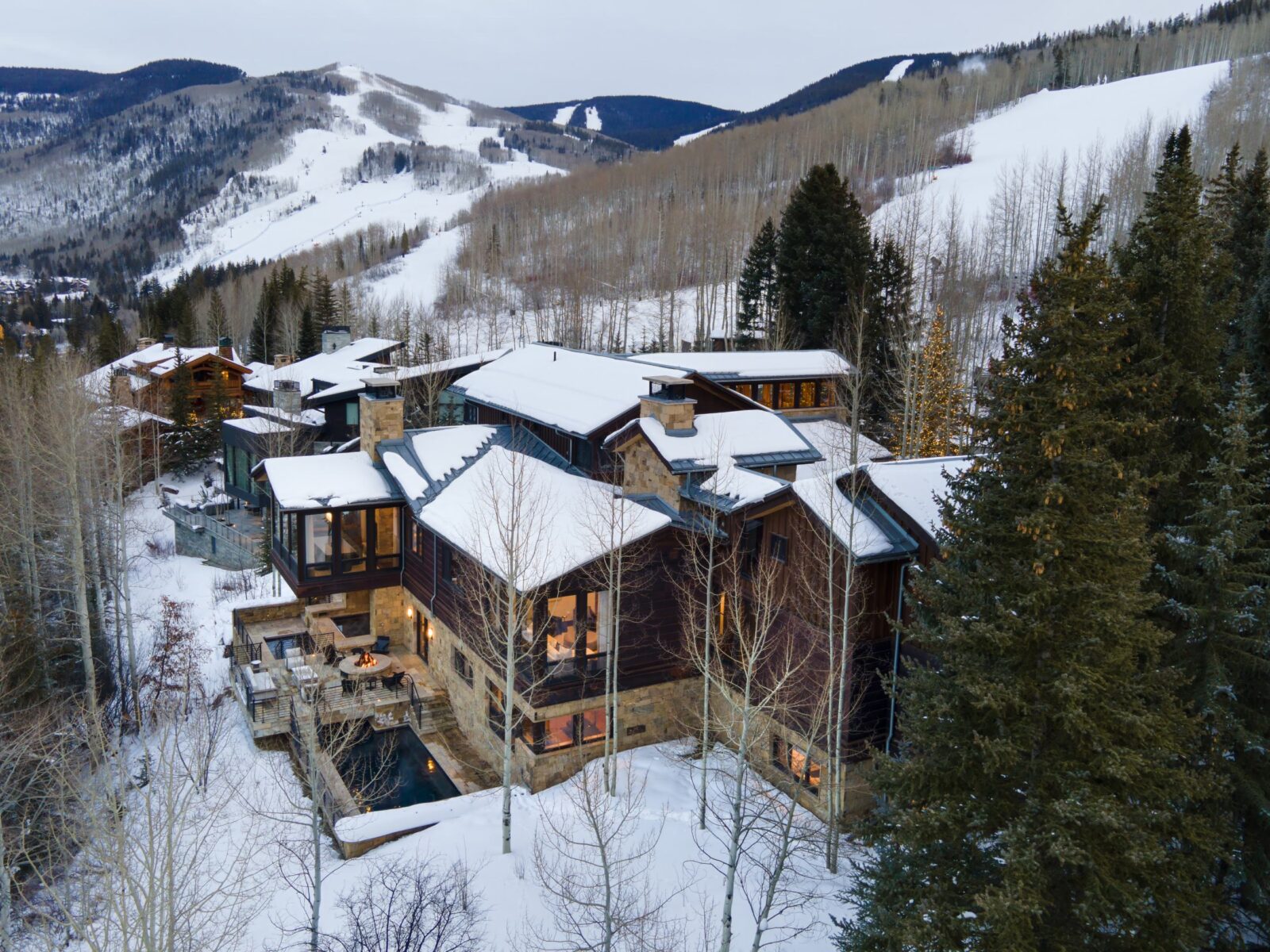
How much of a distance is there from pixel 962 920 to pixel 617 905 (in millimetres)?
6418

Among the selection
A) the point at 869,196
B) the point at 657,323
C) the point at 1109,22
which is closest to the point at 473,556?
the point at 657,323

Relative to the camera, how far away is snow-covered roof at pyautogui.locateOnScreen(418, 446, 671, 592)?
1766 centimetres

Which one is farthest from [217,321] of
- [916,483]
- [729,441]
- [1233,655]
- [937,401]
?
[1233,655]

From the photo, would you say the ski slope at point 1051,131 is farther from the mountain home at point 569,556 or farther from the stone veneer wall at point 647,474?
the stone veneer wall at point 647,474

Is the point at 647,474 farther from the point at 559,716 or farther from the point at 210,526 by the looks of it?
the point at 210,526

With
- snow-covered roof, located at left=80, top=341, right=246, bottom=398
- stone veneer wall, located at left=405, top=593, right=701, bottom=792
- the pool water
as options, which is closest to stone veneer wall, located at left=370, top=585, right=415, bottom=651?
stone veneer wall, located at left=405, top=593, right=701, bottom=792

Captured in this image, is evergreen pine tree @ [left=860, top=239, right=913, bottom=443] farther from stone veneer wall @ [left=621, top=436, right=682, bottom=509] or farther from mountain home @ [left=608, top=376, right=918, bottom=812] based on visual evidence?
mountain home @ [left=608, top=376, right=918, bottom=812]

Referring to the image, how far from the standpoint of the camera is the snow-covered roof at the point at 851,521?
50.0 feet

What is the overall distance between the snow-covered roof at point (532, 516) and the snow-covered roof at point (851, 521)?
12.1ft

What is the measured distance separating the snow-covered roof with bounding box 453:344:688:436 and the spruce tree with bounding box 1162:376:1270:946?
12918mm

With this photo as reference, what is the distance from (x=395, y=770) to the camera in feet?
67.6

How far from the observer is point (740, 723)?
1925 cm

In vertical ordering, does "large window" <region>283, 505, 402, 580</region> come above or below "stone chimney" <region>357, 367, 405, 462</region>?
below

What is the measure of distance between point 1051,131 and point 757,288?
61485 mm
